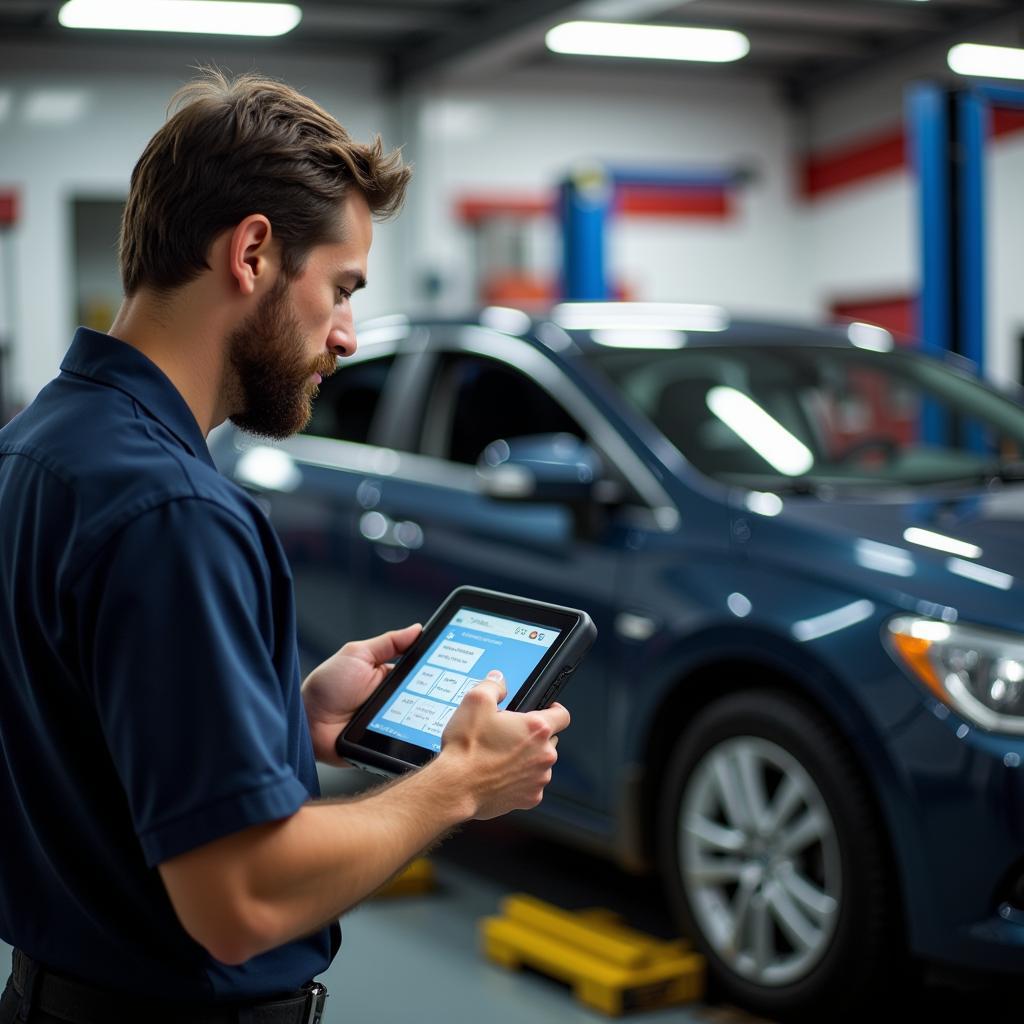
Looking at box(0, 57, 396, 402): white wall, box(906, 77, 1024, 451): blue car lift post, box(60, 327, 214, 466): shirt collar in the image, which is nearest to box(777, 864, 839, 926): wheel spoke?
box(60, 327, 214, 466): shirt collar

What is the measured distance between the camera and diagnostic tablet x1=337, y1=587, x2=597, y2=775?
1501mm

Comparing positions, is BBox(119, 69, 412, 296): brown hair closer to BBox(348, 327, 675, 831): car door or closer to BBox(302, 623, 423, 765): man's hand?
BBox(302, 623, 423, 765): man's hand

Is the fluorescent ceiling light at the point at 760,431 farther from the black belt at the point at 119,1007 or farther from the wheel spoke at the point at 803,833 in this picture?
the black belt at the point at 119,1007

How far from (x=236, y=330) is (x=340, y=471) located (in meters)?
3.00

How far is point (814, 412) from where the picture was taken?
12.9 ft

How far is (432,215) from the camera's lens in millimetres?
12562

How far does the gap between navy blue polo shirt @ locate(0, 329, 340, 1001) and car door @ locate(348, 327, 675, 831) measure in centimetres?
207

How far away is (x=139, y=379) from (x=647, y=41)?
10.7 meters

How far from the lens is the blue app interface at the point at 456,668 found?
60.7 inches

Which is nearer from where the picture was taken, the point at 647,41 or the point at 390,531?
the point at 390,531

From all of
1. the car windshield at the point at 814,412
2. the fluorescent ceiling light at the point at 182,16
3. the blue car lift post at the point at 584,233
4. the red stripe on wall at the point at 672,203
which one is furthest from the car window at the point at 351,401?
the red stripe on wall at the point at 672,203

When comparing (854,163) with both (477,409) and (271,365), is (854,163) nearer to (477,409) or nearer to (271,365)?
(477,409)

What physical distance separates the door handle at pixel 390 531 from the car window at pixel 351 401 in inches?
13.5

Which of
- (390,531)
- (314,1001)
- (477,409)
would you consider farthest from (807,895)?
(314,1001)
